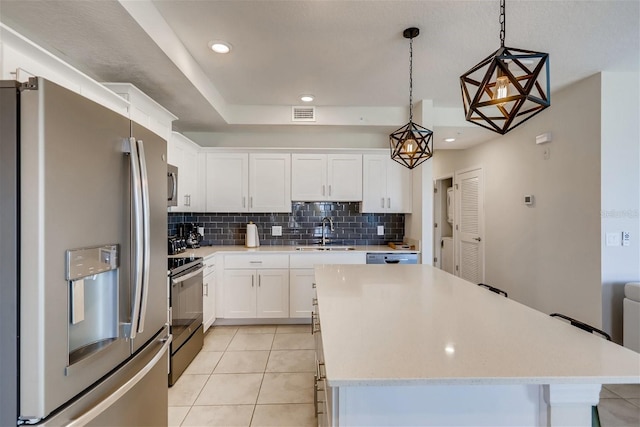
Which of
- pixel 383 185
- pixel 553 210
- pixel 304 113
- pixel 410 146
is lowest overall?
pixel 553 210

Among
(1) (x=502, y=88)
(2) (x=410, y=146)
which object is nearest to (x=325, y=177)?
(2) (x=410, y=146)

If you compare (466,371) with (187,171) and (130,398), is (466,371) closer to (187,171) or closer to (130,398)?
(130,398)

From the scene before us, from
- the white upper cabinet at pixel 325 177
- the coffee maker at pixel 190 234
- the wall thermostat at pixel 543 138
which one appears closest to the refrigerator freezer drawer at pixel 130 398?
the coffee maker at pixel 190 234

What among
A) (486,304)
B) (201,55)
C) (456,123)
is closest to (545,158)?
(456,123)

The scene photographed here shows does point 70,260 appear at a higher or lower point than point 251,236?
higher

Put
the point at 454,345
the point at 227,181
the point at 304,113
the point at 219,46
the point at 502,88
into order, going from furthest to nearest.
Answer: the point at 227,181 < the point at 304,113 < the point at 219,46 < the point at 502,88 < the point at 454,345

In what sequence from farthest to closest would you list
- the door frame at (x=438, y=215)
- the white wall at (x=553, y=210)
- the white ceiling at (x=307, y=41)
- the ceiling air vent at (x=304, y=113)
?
1. the door frame at (x=438, y=215)
2. the ceiling air vent at (x=304, y=113)
3. the white wall at (x=553, y=210)
4. the white ceiling at (x=307, y=41)

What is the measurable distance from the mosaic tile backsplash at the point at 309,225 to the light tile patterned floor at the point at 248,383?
1.33m

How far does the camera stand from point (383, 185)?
159 inches

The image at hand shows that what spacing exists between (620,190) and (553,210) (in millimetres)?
601

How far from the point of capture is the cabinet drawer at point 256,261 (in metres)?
3.64

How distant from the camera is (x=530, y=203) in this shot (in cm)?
365

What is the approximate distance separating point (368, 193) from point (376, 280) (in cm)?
211

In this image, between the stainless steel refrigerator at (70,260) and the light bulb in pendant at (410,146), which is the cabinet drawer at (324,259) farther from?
the stainless steel refrigerator at (70,260)
